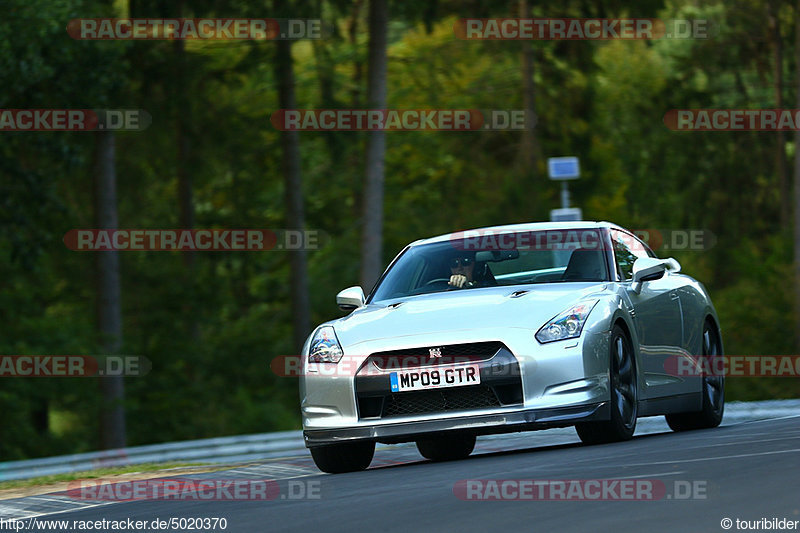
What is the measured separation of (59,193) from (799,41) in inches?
735

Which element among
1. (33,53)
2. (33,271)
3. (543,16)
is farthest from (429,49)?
(33,53)

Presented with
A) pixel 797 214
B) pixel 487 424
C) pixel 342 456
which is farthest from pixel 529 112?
pixel 487 424

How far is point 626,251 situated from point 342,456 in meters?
2.80

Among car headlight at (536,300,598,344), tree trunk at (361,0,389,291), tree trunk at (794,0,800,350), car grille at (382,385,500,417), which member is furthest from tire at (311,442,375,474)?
tree trunk at (794,0,800,350)

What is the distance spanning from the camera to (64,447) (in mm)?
37406

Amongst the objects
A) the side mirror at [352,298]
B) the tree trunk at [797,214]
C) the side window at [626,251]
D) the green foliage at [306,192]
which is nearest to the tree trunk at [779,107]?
the green foliage at [306,192]

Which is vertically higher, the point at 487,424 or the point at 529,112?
the point at 529,112

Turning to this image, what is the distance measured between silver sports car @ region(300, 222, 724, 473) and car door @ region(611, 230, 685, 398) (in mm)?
19

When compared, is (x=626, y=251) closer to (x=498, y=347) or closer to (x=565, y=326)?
(x=565, y=326)

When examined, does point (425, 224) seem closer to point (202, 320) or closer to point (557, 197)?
point (557, 197)

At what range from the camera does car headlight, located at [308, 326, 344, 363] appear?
33.4ft

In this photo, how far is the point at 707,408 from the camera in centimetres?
1232

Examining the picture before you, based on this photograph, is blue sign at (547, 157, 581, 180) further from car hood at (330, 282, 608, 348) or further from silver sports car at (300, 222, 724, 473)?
car hood at (330, 282, 608, 348)

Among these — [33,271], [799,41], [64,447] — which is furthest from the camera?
[64,447]
